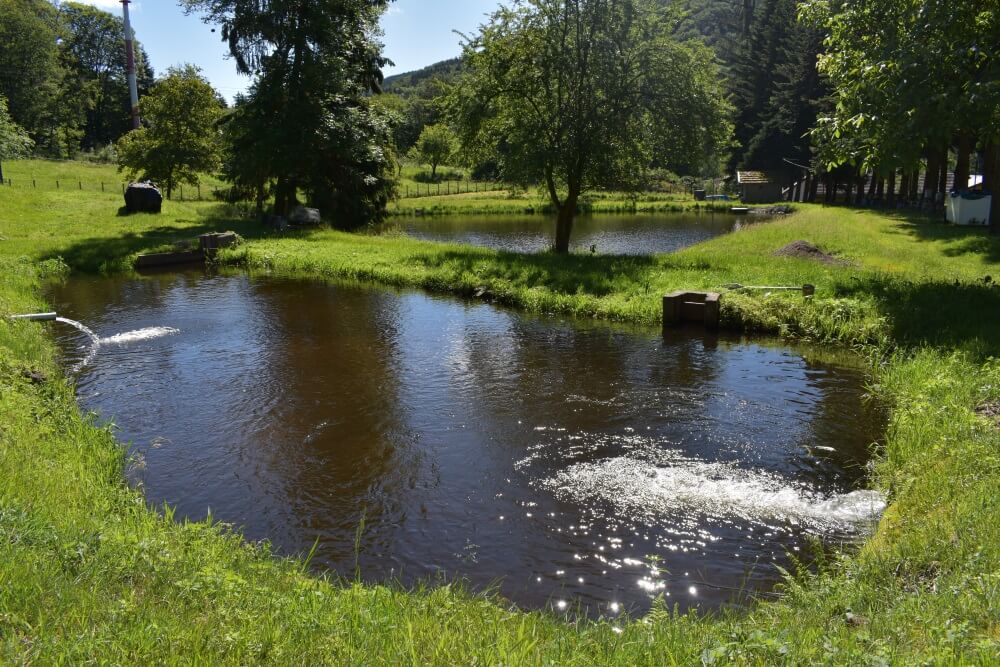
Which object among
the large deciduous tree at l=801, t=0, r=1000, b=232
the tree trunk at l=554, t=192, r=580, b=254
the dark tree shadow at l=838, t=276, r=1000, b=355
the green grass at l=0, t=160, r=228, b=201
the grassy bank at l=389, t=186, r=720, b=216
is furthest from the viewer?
the grassy bank at l=389, t=186, r=720, b=216

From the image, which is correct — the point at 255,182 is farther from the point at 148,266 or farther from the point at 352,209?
the point at 148,266

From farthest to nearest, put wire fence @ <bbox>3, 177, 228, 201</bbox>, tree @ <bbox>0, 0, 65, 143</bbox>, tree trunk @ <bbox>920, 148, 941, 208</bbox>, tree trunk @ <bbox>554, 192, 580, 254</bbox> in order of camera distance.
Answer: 1. tree @ <bbox>0, 0, 65, 143</bbox>
2. wire fence @ <bbox>3, 177, 228, 201</bbox>
3. tree trunk @ <bbox>920, 148, 941, 208</bbox>
4. tree trunk @ <bbox>554, 192, 580, 254</bbox>

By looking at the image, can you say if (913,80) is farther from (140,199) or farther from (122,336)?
(140,199)

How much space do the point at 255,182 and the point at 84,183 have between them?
2591cm

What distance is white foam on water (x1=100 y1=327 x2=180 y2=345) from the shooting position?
16.1m

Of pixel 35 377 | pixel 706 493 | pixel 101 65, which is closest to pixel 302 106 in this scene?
pixel 35 377

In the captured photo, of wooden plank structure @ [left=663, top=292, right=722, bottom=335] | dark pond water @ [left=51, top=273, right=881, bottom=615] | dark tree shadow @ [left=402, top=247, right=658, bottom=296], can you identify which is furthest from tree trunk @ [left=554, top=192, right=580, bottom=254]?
dark pond water @ [left=51, top=273, right=881, bottom=615]

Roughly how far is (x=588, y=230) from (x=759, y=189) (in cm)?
3195

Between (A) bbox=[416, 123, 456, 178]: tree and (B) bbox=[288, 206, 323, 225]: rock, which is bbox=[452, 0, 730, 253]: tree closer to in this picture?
(B) bbox=[288, 206, 323, 225]: rock

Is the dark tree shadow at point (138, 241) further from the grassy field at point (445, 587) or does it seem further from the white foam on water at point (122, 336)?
the grassy field at point (445, 587)

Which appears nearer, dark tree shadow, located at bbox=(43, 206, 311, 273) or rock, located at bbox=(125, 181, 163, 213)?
dark tree shadow, located at bbox=(43, 206, 311, 273)

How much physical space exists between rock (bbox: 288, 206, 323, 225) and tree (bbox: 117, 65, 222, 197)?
11.7 m

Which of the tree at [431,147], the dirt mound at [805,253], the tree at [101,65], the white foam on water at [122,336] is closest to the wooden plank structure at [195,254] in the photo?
the white foam on water at [122,336]

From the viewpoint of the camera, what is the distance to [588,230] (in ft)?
154
